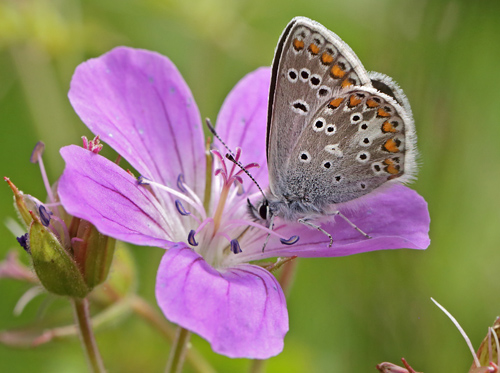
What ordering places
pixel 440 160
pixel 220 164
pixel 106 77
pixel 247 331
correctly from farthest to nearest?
pixel 440 160 < pixel 220 164 < pixel 106 77 < pixel 247 331

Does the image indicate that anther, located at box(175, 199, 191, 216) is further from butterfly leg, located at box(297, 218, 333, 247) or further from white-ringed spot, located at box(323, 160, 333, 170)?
white-ringed spot, located at box(323, 160, 333, 170)

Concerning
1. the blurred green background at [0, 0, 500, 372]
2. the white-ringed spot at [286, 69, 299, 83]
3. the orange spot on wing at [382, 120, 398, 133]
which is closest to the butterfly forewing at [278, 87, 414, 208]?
the orange spot on wing at [382, 120, 398, 133]

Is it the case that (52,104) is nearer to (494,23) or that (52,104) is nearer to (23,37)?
(23,37)

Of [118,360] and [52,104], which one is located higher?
[52,104]

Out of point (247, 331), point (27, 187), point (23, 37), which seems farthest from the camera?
point (27, 187)

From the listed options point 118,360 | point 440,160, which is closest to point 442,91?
point 440,160

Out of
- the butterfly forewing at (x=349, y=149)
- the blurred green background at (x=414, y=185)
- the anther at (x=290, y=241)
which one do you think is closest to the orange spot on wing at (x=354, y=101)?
the butterfly forewing at (x=349, y=149)

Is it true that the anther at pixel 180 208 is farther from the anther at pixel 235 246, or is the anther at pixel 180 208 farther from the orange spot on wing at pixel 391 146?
the orange spot on wing at pixel 391 146
